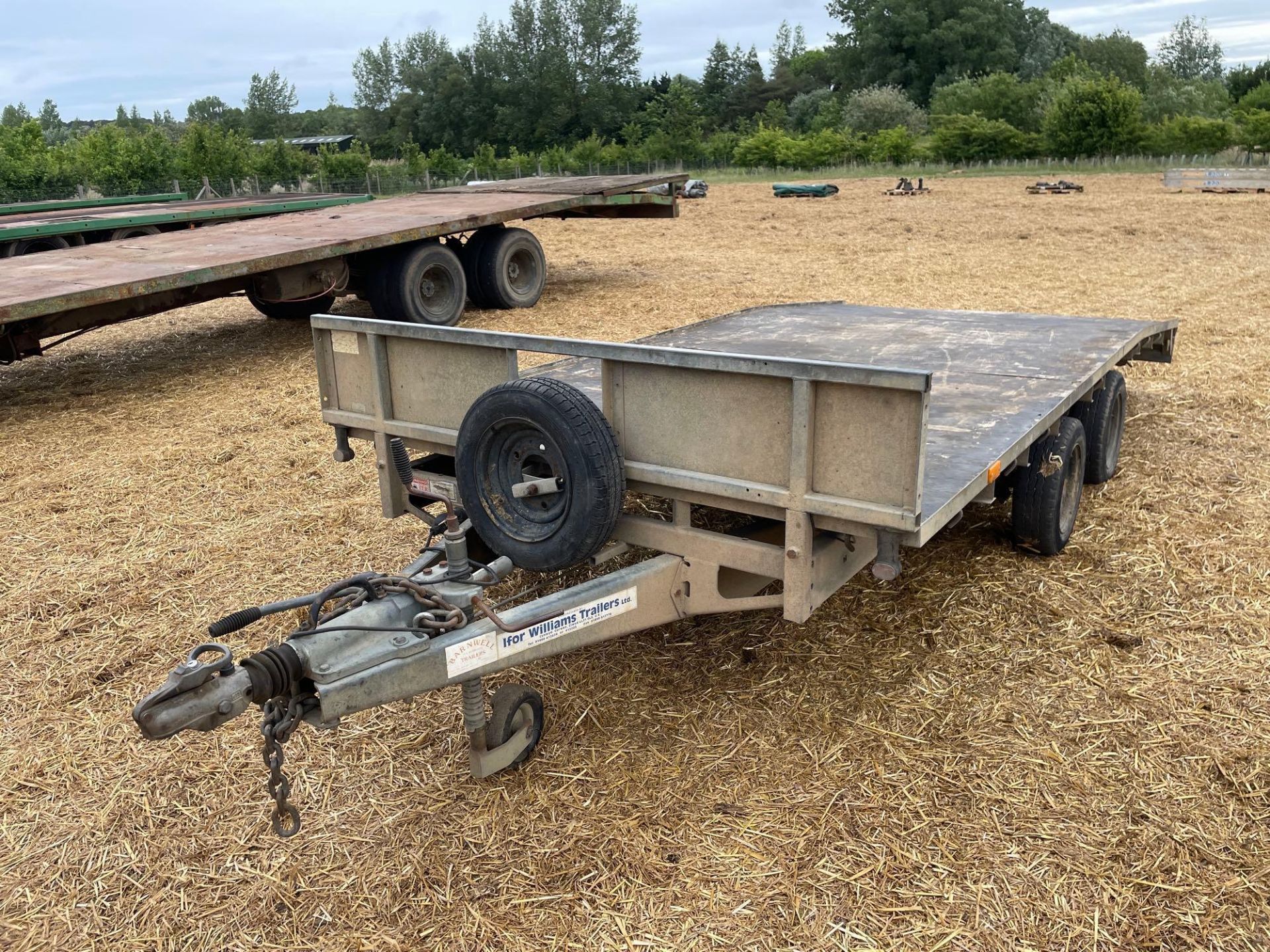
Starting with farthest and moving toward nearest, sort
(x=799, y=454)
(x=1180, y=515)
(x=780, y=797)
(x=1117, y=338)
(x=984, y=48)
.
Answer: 1. (x=984, y=48)
2. (x=1117, y=338)
3. (x=1180, y=515)
4. (x=780, y=797)
5. (x=799, y=454)

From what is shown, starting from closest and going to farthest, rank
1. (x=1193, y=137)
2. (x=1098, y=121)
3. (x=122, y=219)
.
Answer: (x=122, y=219) < (x=1193, y=137) < (x=1098, y=121)

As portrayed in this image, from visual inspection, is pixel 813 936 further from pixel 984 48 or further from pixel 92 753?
pixel 984 48

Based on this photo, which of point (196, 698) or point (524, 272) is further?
point (524, 272)

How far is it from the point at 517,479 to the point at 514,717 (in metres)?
0.75

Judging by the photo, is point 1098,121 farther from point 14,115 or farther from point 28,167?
point 14,115

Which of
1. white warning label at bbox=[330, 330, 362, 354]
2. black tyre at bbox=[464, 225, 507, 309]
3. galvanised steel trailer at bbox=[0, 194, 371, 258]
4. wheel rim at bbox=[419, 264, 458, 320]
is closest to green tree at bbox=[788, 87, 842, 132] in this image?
galvanised steel trailer at bbox=[0, 194, 371, 258]

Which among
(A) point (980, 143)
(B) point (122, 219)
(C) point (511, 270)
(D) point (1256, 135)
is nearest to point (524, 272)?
(C) point (511, 270)

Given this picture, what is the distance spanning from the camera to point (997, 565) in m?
4.41

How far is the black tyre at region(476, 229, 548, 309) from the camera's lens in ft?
37.2

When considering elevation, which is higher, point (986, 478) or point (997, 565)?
point (986, 478)

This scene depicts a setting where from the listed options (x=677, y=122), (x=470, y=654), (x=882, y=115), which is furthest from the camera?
(x=677, y=122)

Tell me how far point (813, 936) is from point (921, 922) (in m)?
0.28

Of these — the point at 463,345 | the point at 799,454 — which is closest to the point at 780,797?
the point at 799,454

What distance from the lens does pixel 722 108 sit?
85.8 m
